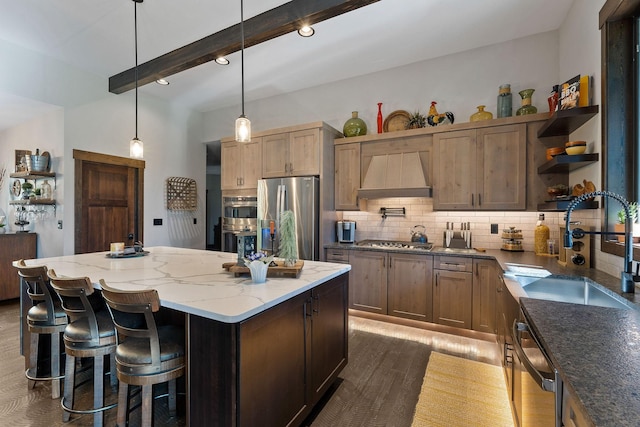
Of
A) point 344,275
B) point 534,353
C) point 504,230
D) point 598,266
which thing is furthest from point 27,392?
point 504,230

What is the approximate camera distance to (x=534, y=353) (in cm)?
116

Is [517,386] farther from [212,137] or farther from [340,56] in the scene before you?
[212,137]

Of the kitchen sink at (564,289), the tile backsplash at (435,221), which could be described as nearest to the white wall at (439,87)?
the tile backsplash at (435,221)

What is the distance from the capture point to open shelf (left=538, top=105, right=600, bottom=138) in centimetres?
220

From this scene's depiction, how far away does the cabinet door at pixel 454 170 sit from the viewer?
3281mm

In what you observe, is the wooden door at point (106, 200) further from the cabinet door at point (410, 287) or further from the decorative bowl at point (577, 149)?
the decorative bowl at point (577, 149)

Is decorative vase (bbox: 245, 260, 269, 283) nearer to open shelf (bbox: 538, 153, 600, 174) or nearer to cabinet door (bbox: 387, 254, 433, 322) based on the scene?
cabinet door (bbox: 387, 254, 433, 322)

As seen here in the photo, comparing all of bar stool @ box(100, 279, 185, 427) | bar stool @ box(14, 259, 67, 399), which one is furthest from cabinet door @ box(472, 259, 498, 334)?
bar stool @ box(14, 259, 67, 399)

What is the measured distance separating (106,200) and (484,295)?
5.29m

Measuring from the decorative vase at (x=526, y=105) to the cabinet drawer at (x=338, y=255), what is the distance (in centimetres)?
251

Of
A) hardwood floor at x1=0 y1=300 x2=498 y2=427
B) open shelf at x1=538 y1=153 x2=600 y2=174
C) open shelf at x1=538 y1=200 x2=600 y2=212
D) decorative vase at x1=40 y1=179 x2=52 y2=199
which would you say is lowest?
hardwood floor at x1=0 y1=300 x2=498 y2=427

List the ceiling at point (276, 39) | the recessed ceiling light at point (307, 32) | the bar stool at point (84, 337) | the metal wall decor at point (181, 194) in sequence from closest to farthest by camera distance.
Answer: the bar stool at point (84, 337), the ceiling at point (276, 39), the recessed ceiling light at point (307, 32), the metal wall decor at point (181, 194)

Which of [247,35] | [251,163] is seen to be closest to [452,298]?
[251,163]

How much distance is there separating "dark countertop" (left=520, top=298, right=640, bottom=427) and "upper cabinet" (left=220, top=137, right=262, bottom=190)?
12.4ft
